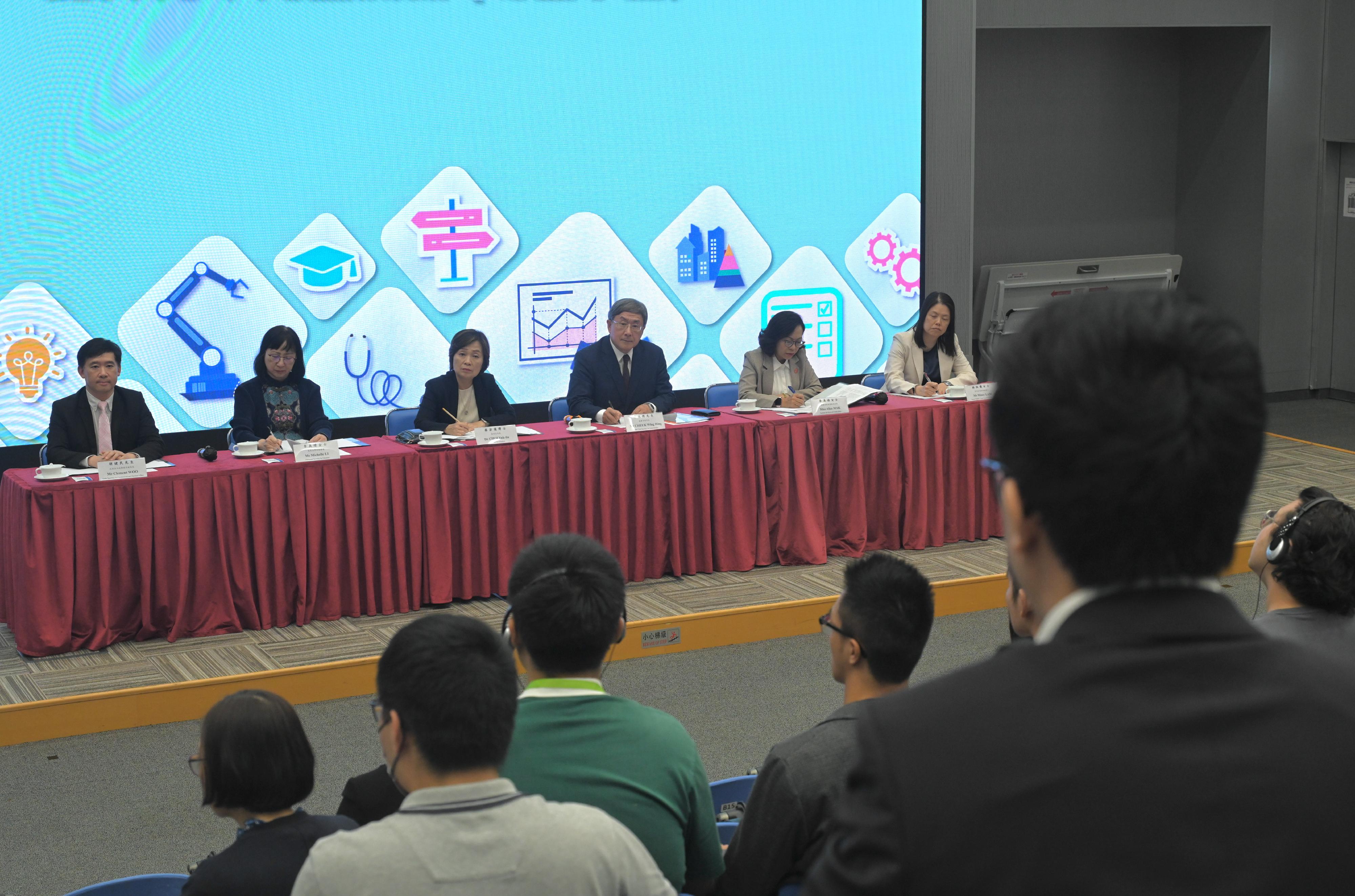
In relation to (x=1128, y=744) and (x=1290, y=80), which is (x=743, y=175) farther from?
(x=1128, y=744)

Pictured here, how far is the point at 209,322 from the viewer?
5.93m

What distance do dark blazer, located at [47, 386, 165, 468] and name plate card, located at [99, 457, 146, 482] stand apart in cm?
24

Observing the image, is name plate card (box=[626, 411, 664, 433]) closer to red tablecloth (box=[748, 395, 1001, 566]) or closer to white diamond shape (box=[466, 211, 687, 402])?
red tablecloth (box=[748, 395, 1001, 566])

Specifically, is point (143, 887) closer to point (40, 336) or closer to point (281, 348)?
point (281, 348)

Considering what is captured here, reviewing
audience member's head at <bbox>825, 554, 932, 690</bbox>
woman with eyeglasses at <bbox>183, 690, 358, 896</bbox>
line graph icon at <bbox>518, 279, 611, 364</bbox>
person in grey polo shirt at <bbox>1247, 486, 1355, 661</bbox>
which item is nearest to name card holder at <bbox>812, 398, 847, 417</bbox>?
line graph icon at <bbox>518, 279, 611, 364</bbox>

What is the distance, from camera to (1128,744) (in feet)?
2.13

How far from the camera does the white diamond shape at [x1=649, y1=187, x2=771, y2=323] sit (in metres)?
6.87

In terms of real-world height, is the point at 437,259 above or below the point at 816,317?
above

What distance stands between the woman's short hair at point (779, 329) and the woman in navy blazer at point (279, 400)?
198cm

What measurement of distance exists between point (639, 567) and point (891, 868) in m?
4.57

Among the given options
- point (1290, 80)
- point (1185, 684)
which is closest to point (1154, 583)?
point (1185, 684)

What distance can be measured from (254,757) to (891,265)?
6136mm

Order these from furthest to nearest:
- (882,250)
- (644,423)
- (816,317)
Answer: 1. (882,250)
2. (816,317)
3. (644,423)

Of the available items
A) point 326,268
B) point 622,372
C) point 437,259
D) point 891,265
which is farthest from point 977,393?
point 326,268
